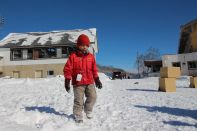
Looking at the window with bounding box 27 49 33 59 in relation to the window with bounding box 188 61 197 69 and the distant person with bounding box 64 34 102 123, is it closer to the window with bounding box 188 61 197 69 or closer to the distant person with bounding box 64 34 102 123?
the window with bounding box 188 61 197 69

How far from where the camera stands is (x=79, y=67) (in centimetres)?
649

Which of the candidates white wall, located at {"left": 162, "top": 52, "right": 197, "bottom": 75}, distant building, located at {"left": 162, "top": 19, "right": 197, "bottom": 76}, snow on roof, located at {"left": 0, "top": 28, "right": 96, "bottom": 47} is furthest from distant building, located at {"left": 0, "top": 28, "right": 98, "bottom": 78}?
distant building, located at {"left": 162, "top": 19, "right": 197, "bottom": 76}

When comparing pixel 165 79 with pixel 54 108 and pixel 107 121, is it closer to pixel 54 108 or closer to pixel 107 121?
pixel 54 108

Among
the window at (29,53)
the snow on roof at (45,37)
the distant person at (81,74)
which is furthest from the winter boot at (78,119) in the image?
the window at (29,53)

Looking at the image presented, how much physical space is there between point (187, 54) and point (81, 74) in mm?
38544

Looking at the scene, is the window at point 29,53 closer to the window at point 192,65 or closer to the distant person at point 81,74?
the window at point 192,65

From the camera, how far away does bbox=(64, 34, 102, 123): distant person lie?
638 cm

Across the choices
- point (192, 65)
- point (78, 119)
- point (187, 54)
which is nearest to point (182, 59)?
point (187, 54)

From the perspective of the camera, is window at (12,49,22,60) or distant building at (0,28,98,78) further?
window at (12,49,22,60)

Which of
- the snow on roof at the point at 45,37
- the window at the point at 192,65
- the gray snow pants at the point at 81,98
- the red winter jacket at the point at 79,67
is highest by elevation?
the snow on roof at the point at 45,37

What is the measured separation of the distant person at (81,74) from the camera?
638cm

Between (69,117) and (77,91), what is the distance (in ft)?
2.14

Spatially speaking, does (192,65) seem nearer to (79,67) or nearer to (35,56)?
(35,56)

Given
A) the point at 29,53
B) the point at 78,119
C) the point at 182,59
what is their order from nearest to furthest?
the point at 78,119 < the point at 29,53 < the point at 182,59
